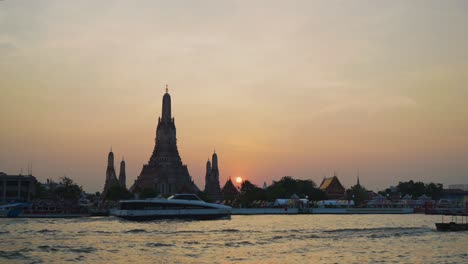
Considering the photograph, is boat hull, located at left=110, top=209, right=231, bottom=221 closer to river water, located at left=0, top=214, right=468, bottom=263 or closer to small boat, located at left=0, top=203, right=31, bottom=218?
small boat, located at left=0, top=203, right=31, bottom=218

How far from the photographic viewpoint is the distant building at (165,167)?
7446 inches

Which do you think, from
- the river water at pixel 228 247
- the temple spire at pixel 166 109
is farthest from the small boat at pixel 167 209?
the temple spire at pixel 166 109

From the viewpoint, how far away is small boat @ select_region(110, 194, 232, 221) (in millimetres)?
98688

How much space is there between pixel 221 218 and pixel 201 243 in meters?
53.3

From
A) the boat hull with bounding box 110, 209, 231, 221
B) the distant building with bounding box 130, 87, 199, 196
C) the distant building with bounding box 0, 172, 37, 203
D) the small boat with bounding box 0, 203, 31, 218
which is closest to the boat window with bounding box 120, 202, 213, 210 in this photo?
the boat hull with bounding box 110, 209, 231, 221

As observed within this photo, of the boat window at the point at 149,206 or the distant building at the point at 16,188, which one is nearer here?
the boat window at the point at 149,206

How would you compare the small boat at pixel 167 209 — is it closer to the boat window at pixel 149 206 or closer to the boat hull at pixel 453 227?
the boat window at pixel 149 206

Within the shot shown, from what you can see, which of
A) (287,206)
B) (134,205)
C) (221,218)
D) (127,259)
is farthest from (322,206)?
(127,259)

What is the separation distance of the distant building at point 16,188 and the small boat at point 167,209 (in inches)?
2577

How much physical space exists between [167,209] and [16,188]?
2912 inches

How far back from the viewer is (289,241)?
5872cm

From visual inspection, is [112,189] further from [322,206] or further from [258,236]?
[258,236]

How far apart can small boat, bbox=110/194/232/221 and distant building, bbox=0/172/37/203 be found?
6546cm

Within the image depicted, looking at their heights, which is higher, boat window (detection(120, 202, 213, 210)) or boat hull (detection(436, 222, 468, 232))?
boat window (detection(120, 202, 213, 210))
